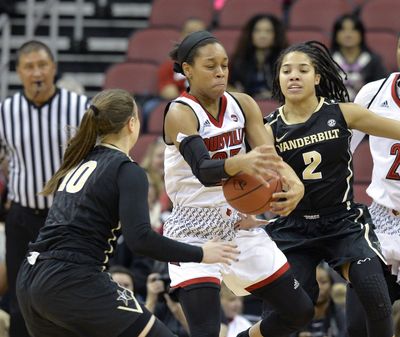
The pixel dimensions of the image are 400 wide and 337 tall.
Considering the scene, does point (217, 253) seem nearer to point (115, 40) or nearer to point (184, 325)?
point (184, 325)

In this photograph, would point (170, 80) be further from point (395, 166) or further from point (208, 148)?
point (208, 148)

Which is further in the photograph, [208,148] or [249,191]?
[208,148]

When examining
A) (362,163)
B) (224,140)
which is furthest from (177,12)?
(224,140)

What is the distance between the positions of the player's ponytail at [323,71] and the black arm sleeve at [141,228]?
1623 millimetres

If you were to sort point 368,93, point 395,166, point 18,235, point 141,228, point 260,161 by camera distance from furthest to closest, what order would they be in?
1. point 18,235
2. point 368,93
3. point 395,166
4. point 260,161
5. point 141,228

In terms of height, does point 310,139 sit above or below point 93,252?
above

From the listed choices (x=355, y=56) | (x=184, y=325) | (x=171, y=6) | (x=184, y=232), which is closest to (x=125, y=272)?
(x=184, y=325)

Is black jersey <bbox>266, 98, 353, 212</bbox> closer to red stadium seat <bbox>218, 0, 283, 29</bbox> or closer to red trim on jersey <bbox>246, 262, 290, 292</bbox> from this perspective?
red trim on jersey <bbox>246, 262, 290, 292</bbox>

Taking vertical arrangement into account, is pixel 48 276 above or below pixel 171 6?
below

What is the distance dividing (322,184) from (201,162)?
92 cm

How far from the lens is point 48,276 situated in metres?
4.84

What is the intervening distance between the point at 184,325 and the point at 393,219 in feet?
7.29

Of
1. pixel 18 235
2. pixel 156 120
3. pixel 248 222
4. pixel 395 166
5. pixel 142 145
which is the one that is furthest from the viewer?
pixel 156 120

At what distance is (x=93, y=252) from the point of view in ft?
16.0
